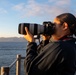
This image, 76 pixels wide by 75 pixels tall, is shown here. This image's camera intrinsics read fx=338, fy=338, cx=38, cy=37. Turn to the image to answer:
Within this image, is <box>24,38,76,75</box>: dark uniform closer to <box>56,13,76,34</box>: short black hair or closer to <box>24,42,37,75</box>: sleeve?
<box>24,42,37,75</box>: sleeve

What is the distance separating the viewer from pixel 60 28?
10.6ft

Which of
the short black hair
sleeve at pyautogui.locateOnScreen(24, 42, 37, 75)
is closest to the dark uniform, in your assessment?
sleeve at pyautogui.locateOnScreen(24, 42, 37, 75)

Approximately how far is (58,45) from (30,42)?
33 cm

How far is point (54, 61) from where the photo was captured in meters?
3.08

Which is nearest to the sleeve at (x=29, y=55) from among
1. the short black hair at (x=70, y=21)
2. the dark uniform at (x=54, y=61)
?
the dark uniform at (x=54, y=61)

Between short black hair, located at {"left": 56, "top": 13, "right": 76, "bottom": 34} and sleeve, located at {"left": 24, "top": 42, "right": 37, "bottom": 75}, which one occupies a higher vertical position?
short black hair, located at {"left": 56, "top": 13, "right": 76, "bottom": 34}

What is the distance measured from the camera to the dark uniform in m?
3.08

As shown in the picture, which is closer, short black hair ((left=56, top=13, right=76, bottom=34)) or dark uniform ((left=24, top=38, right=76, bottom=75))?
dark uniform ((left=24, top=38, right=76, bottom=75))

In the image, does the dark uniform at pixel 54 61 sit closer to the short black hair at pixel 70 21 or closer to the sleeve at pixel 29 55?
the sleeve at pixel 29 55

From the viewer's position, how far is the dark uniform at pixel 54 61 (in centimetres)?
308

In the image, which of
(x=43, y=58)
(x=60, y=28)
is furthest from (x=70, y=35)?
(x=43, y=58)

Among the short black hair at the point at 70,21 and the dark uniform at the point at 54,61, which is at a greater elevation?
the short black hair at the point at 70,21

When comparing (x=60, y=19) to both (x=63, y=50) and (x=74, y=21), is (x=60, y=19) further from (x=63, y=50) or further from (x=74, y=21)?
(x=63, y=50)

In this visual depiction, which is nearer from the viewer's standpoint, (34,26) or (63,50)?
(63,50)
